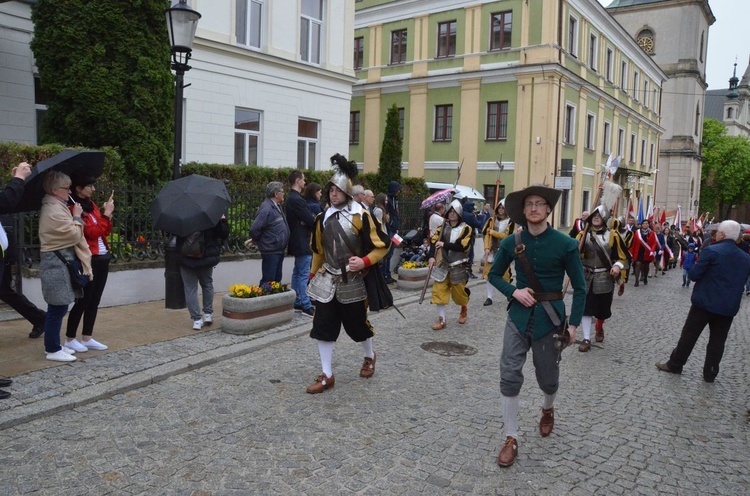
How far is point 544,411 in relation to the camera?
15.8 feet

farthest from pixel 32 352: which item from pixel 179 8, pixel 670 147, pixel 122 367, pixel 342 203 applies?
pixel 670 147

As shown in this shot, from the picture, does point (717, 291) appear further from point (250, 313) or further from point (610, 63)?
point (610, 63)

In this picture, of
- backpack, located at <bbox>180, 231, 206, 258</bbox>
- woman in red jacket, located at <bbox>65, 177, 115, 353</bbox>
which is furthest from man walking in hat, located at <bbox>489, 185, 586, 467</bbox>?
woman in red jacket, located at <bbox>65, 177, 115, 353</bbox>

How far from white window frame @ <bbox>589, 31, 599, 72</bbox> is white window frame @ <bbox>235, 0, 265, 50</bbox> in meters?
21.0

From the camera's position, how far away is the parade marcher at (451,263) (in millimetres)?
8727

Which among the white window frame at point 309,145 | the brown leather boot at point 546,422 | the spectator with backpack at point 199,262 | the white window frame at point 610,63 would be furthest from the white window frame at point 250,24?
the white window frame at point 610,63

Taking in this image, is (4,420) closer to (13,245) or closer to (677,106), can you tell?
(13,245)

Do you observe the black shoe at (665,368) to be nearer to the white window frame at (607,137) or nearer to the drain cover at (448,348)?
the drain cover at (448,348)

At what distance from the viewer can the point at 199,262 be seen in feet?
24.9

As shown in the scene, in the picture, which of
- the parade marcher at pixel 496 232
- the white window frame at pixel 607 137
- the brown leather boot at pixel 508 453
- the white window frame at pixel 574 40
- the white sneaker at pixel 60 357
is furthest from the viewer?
the white window frame at pixel 607 137

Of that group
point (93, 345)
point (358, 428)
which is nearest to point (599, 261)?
point (358, 428)

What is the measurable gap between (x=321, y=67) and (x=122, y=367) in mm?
14621

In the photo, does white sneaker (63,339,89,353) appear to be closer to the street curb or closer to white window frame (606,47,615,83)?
the street curb

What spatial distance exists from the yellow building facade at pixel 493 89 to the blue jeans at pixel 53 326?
22941 millimetres
